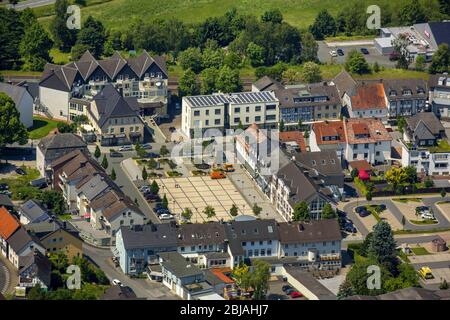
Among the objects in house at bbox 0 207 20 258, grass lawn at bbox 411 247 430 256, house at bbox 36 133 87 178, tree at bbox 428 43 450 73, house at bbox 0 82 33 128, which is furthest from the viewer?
tree at bbox 428 43 450 73

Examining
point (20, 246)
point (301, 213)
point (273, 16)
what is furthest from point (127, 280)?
point (273, 16)

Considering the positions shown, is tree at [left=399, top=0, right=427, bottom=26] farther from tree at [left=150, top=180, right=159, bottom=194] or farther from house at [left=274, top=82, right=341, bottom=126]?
tree at [left=150, top=180, right=159, bottom=194]

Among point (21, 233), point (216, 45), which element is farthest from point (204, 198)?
point (216, 45)

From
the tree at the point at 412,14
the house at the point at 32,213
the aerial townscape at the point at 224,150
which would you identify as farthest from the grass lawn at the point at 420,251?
the tree at the point at 412,14

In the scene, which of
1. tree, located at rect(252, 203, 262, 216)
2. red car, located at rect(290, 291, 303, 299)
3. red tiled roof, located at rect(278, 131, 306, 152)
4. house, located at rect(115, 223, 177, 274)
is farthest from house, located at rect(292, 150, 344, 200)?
red car, located at rect(290, 291, 303, 299)
